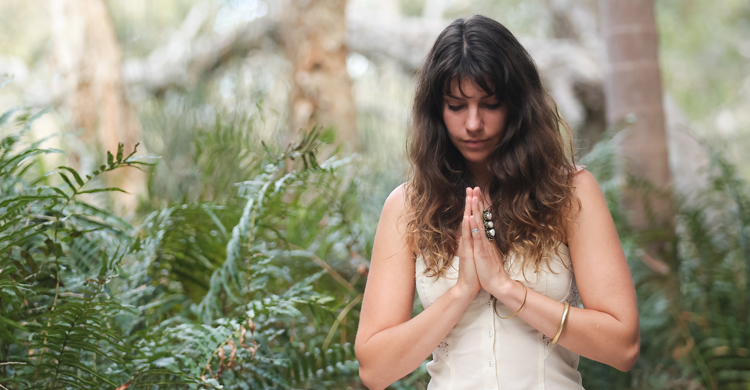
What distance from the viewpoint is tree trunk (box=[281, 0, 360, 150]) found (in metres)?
3.62

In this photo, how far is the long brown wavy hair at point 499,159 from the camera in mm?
1380

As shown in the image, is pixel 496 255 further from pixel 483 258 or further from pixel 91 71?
pixel 91 71

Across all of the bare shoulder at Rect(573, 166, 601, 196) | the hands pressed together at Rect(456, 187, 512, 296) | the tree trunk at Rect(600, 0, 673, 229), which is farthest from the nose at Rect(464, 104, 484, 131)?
the tree trunk at Rect(600, 0, 673, 229)

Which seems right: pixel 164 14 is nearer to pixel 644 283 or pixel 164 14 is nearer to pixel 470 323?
pixel 644 283

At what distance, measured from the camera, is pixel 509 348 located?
4.56ft

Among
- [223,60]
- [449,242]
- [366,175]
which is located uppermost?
[223,60]

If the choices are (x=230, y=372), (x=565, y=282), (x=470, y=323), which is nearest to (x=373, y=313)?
(x=470, y=323)

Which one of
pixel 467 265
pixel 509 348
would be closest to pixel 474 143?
pixel 467 265

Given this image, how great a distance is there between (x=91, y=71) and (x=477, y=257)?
3958 mm

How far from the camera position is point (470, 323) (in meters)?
1.44

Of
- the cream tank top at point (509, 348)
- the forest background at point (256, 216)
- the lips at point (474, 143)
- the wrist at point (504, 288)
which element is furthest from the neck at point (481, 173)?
the forest background at point (256, 216)

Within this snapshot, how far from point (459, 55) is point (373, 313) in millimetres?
710

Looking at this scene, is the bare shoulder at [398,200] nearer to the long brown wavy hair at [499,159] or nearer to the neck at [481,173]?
the long brown wavy hair at [499,159]

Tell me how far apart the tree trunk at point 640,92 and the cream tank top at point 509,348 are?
2.29 m
